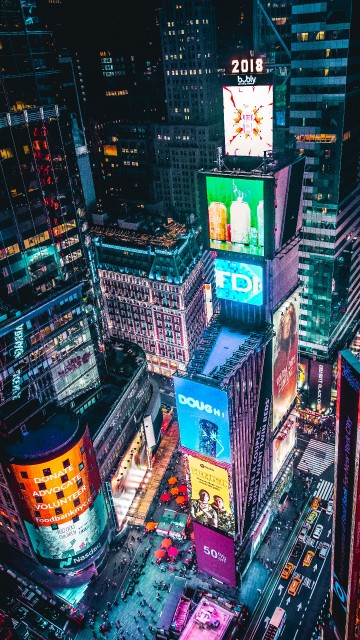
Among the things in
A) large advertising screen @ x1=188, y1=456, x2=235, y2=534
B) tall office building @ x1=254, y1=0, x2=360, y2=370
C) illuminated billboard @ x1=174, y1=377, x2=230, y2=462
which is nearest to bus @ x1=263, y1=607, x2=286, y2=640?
large advertising screen @ x1=188, y1=456, x2=235, y2=534

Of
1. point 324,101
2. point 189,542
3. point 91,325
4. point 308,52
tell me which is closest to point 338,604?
point 189,542

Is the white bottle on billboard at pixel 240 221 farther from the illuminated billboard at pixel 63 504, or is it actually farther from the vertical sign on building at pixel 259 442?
the illuminated billboard at pixel 63 504

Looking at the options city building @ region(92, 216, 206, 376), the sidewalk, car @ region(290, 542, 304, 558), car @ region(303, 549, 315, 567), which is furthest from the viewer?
city building @ region(92, 216, 206, 376)

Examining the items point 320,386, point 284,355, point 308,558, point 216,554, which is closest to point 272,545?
point 308,558

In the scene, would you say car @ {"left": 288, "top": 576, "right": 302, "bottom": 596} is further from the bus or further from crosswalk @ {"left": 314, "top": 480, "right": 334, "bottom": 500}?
crosswalk @ {"left": 314, "top": 480, "right": 334, "bottom": 500}

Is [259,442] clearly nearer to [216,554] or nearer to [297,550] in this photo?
[216,554]
